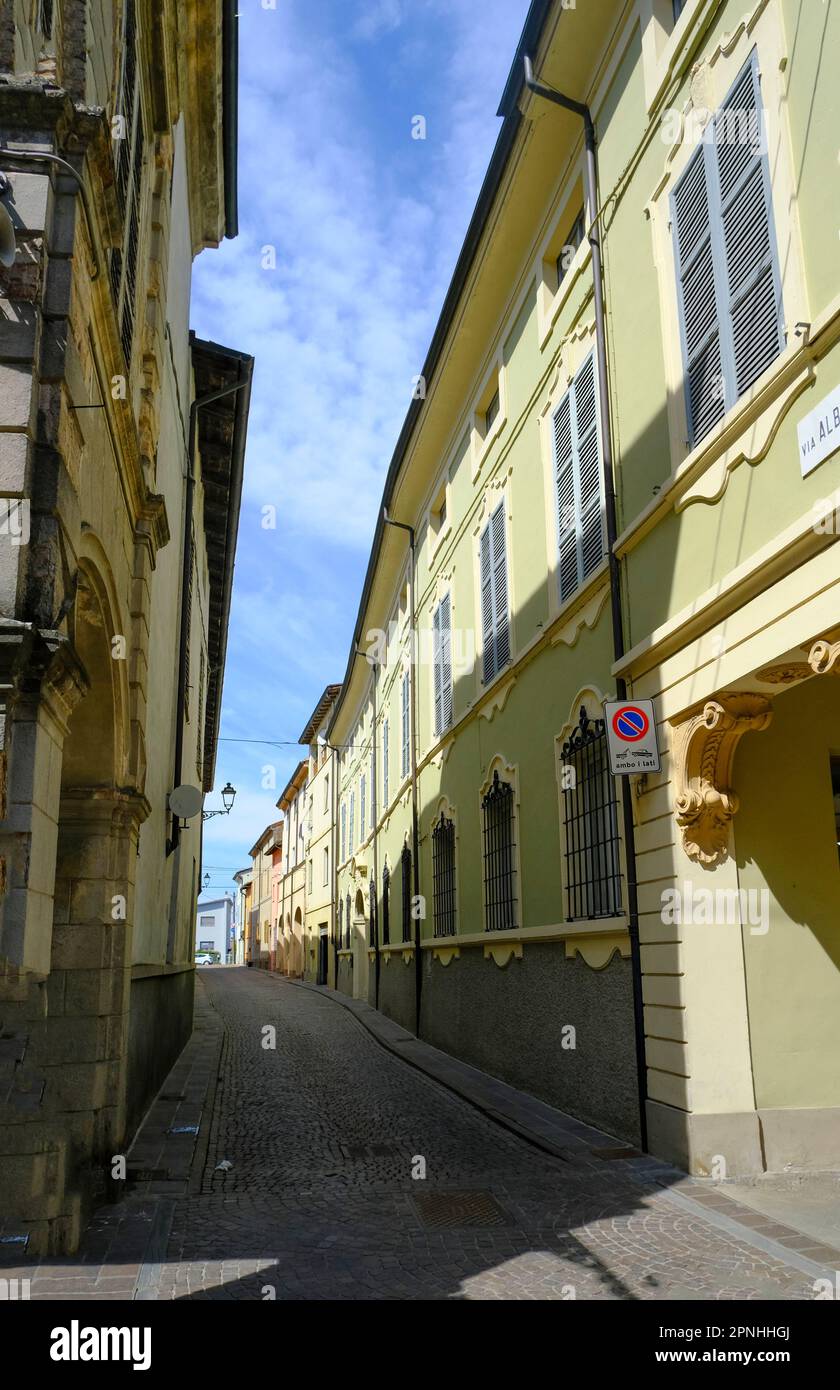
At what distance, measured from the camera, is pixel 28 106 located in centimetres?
544

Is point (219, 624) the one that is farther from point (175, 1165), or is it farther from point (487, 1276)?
point (487, 1276)

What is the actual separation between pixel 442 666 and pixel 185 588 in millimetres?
4626

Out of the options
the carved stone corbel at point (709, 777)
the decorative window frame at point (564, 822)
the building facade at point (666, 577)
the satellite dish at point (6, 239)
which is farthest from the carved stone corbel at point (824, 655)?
the satellite dish at point (6, 239)

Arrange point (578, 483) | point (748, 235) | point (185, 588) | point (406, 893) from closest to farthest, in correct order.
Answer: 1. point (748, 235)
2. point (578, 483)
3. point (185, 588)
4. point (406, 893)

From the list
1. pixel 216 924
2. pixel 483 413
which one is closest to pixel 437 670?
pixel 483 413

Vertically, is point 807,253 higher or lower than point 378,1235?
higher

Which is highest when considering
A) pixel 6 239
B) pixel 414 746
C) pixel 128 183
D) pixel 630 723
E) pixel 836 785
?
pixel 128 183

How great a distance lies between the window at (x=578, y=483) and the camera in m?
10.4

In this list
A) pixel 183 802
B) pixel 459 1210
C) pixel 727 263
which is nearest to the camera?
pixel 459 1210

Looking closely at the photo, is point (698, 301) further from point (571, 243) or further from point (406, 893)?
point (406, 893)

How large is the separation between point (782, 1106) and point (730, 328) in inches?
213

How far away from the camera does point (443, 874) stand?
17.2 meters

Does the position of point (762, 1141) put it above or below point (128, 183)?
below
